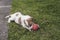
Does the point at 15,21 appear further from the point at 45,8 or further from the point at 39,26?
the point at 45,8

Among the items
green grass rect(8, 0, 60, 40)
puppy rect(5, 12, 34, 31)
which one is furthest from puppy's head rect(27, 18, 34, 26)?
green grass rect(8, 0, 60, 40)

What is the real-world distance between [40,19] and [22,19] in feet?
1.94

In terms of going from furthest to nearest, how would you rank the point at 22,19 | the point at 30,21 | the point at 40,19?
the point at 40,19 < the point at 22,19 < the point at 30,21

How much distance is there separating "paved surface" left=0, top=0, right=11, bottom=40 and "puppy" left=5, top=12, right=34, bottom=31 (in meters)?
0.22

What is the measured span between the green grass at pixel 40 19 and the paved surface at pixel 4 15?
0.13 metres

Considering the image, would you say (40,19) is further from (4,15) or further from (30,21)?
(4,15)

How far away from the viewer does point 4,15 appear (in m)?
7.30

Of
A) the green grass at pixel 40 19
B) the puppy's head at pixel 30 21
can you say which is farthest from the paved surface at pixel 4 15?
the puppy's head at pixel 30 21

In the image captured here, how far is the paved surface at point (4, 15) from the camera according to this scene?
20.3 ft

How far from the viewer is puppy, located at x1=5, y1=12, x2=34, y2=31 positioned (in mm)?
6484

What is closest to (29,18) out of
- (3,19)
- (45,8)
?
(3,19)

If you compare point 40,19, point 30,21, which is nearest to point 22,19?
point 30,21

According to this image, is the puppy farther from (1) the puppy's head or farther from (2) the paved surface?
(2) the paved surface

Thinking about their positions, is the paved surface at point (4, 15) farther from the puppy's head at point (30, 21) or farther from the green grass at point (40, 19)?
the puppy's head at point (30, 21)
